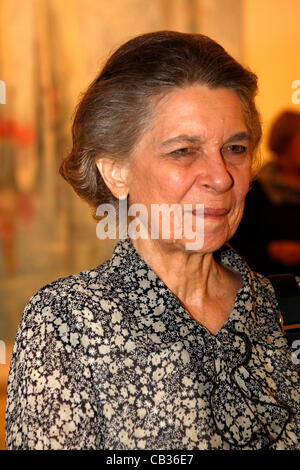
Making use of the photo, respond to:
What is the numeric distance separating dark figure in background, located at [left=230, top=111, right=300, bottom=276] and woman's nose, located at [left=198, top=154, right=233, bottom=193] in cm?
194

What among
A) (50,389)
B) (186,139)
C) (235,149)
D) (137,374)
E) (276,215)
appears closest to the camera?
(50,389)

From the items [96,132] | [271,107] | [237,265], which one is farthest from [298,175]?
[96,132]

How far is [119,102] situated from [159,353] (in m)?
0.71

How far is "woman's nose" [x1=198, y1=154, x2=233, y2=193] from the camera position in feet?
6.26

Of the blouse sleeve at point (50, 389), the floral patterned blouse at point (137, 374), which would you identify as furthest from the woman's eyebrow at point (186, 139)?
the blouse sleeve at point (50, 389)

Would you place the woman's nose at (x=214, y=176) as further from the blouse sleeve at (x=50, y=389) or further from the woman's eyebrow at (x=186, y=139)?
the blouse sleeve at (x=50, y=389)

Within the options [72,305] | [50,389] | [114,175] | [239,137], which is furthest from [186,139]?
[50,389]

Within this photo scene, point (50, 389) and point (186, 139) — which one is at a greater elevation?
point (186, 139)

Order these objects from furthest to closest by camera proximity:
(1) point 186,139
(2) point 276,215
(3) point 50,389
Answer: (2) point 276,215 → (1) point 186,139 → (3) point 50,389

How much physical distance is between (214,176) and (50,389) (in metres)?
0.71

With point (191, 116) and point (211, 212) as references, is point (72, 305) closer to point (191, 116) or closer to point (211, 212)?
point (211, 212)

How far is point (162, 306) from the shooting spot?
75.5 inches

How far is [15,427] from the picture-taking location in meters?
1.71

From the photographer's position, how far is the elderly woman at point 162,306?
1717mm
